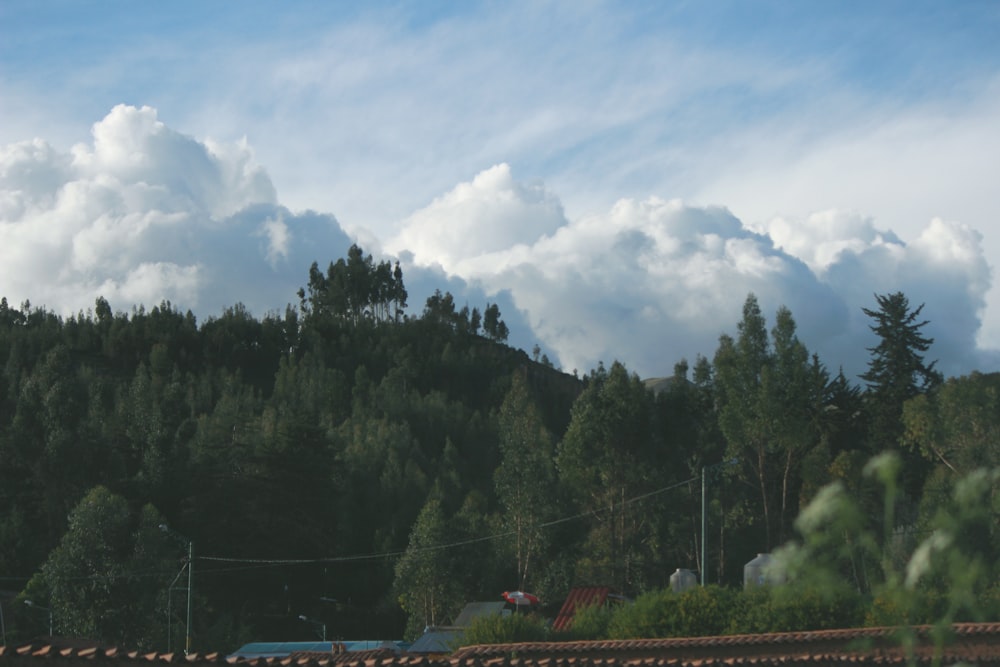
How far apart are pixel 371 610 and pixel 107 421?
25708mm

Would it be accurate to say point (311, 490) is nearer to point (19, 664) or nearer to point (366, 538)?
point (366, 538)

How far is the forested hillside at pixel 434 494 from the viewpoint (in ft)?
162

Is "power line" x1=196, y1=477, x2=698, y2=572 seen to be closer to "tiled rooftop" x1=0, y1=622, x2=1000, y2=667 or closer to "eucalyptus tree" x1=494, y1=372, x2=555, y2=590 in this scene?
"eucalyptus tree" x1=494, y1=372, x2=555, y2=590

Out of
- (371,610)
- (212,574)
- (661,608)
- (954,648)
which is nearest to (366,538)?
(371,610)

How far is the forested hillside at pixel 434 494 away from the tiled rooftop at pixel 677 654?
18.7m

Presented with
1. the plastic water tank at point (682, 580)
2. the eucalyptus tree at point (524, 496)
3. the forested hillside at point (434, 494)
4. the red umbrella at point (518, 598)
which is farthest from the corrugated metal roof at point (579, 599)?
the eucalyptus tree at point (524, 496)

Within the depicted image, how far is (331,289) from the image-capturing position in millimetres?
122000

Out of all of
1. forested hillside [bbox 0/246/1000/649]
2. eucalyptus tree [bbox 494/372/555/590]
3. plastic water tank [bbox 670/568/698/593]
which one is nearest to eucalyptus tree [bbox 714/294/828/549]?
forested hillside [bbox 0/246/1000/649]

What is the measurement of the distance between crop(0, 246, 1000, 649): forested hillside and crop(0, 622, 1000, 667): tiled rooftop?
18.7 meters

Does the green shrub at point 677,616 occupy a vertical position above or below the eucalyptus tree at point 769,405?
below

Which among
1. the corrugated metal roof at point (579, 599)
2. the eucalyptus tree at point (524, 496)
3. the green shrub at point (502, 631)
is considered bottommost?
the corrugated metal roof at point (579, 599)

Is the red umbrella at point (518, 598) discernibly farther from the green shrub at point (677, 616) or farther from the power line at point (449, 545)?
the power line at point (449, 545)

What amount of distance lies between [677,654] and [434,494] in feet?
157

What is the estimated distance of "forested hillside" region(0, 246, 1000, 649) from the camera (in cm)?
4950
